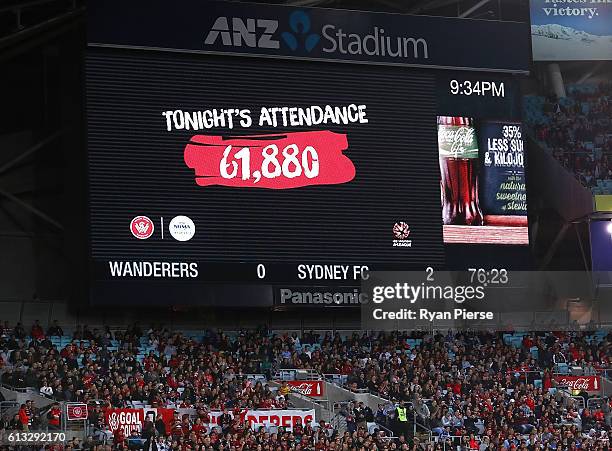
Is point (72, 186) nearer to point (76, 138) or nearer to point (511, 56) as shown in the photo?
point (76, 138)

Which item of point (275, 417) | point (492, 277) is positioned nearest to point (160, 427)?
point (275, 417)

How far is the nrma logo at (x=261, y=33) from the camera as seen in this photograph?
2211 cm

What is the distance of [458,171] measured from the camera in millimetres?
22875

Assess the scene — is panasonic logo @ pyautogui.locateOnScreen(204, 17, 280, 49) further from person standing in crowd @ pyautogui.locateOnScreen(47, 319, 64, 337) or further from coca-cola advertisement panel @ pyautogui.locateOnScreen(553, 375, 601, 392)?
coca-cola advertisement panel @ pyautogui.locateOnScreen(553, 375, 601, 392)

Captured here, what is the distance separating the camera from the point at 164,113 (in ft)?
71.3

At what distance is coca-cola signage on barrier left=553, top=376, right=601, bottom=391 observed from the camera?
24.2 metres

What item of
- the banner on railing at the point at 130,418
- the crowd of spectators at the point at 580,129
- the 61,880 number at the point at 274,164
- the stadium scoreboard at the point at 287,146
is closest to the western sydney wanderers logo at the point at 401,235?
the stadium scoreboard at the point at 287,146

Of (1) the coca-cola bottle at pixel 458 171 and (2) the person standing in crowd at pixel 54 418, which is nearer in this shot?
(2) the person standing in crowd at pixel 54 418

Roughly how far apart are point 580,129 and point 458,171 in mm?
5802

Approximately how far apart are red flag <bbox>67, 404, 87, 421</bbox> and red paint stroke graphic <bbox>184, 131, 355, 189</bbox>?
4.03m

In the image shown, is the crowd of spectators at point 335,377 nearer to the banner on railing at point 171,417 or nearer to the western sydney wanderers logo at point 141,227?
the banner on railing at point 171,417

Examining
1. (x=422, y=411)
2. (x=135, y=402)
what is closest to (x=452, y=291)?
(x=422, y=411)

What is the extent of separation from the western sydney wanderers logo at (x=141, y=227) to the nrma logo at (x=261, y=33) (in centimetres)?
295

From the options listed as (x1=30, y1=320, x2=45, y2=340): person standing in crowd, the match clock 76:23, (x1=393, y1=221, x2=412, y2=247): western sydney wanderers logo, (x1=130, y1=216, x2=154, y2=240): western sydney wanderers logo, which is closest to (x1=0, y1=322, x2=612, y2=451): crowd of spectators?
(x1=30, y1=320, x2=45, y2=340): person standing in crowd
